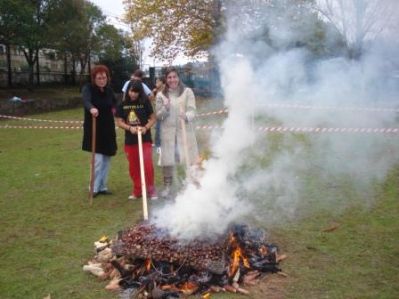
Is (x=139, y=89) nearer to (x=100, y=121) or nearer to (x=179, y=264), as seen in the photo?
(x=100, y=121)

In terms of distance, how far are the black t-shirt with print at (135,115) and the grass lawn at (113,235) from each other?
3.36ft

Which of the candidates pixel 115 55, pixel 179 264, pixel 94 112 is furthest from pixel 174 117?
pixel 115 55

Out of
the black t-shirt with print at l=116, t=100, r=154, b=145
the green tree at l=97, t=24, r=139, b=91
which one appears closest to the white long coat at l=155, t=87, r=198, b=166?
the black t-shirt with print at l=116, t=100, r=154, b=145

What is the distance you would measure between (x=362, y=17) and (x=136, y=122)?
3.70 m

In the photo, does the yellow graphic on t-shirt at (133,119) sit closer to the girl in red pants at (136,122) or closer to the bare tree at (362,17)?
the girl in red pants at (136,122)

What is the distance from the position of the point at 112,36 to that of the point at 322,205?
31.4 m

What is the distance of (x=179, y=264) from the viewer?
14.8 ft

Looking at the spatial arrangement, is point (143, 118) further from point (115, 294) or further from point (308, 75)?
point (115, 294)

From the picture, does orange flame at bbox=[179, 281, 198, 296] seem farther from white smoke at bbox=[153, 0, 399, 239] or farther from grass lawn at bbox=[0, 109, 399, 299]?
white smoke at bbox=[153, 0, 399, 239]

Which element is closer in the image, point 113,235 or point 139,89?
point 113,235

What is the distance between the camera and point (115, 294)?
432cm

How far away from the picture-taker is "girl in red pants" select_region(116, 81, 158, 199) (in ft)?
22.6

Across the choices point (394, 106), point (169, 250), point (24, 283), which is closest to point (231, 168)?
point (169, 250)

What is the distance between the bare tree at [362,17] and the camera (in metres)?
4.21
